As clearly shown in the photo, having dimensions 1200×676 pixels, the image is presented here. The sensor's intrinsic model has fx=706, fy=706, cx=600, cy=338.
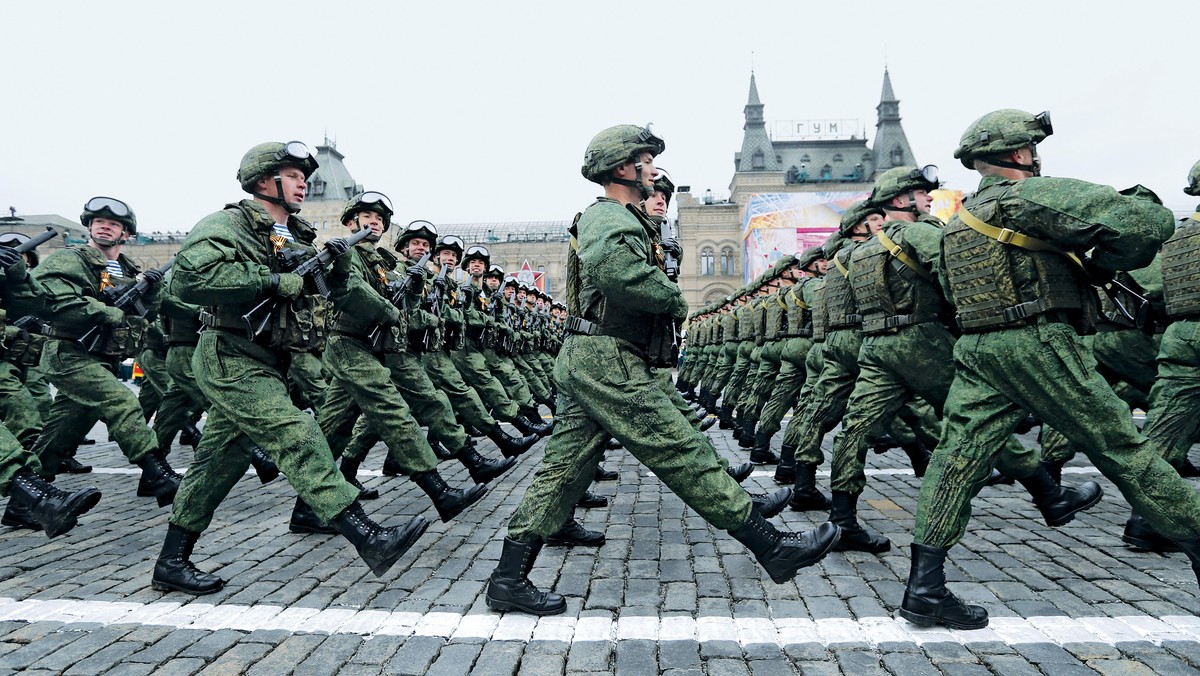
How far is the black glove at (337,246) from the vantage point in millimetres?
3936

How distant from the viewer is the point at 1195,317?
169 inches

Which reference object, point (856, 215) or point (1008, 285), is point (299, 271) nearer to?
point (1008, 285)

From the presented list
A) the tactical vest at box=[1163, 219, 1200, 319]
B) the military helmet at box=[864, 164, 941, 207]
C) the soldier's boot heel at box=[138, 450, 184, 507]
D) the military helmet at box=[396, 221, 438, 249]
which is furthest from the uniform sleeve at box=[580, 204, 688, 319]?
the military helmet at box=[396, 221, 438, 249]

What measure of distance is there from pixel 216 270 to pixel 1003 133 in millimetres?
3579

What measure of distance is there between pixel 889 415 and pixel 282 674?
3.37 m

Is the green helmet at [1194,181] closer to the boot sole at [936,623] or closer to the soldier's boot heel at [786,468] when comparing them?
the soldier's boot heel at [786,468]

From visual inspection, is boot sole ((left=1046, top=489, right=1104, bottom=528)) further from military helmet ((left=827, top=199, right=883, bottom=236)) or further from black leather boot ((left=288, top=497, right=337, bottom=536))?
black leather boot ((left=288, top=497, right=337, bottom=536))

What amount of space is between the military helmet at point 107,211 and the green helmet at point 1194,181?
26.6ft

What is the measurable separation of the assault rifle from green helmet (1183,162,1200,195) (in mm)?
5530

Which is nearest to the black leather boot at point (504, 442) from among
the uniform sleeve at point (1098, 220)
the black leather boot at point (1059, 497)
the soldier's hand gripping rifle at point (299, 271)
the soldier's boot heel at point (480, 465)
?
the soldier's boot heel at point (480, 465)

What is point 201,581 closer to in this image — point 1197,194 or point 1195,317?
point 1195,317

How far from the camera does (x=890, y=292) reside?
4051 millimetres

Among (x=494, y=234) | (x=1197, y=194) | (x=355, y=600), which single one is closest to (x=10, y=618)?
(x=355, y=600)

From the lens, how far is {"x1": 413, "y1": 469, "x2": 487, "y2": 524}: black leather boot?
162 inches
